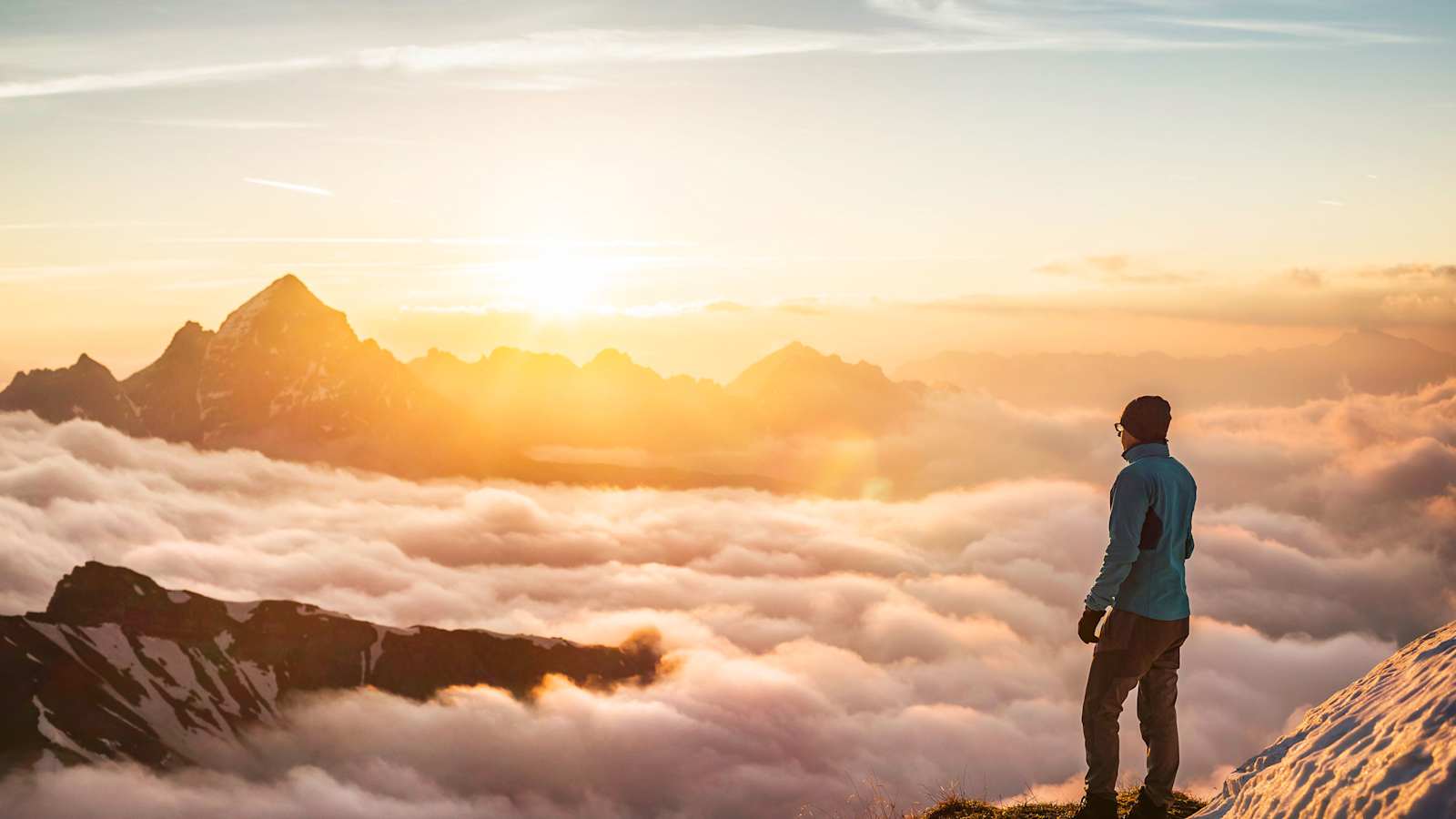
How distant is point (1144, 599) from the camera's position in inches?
332

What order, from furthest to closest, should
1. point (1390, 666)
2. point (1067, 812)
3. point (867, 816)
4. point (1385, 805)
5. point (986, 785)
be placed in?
point (986, 785) < point (867, 816) < point (1067, 812) < point (1390, 666) < point (1385, 805)

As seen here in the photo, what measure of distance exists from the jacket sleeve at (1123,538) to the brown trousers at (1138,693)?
17.4 inches

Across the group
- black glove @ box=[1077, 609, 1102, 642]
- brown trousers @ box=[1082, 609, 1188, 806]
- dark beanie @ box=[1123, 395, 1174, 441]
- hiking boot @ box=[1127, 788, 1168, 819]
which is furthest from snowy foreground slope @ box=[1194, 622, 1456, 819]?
dark beanie @ box=[1123, 395, 1174, 441]

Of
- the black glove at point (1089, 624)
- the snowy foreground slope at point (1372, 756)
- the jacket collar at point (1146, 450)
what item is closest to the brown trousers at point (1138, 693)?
the black glove at point (1089, 624)

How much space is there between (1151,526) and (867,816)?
5382mm

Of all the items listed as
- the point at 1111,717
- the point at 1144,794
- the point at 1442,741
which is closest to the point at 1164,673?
the point at 1111,717

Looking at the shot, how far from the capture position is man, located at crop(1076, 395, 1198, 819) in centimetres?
828

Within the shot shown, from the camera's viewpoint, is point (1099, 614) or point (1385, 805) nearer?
point (1385, 805)

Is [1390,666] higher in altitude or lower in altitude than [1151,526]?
lower

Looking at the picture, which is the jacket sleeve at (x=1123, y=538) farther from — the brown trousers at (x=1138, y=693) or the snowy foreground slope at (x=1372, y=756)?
the snowy foreground slope at (x=1372, y=756)

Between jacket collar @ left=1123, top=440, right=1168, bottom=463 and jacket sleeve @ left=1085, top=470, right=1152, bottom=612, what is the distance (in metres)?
0.32

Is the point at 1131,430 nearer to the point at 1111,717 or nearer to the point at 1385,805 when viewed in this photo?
the point at 1111,717

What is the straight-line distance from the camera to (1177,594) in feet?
27.5

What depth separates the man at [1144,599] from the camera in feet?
27.2
